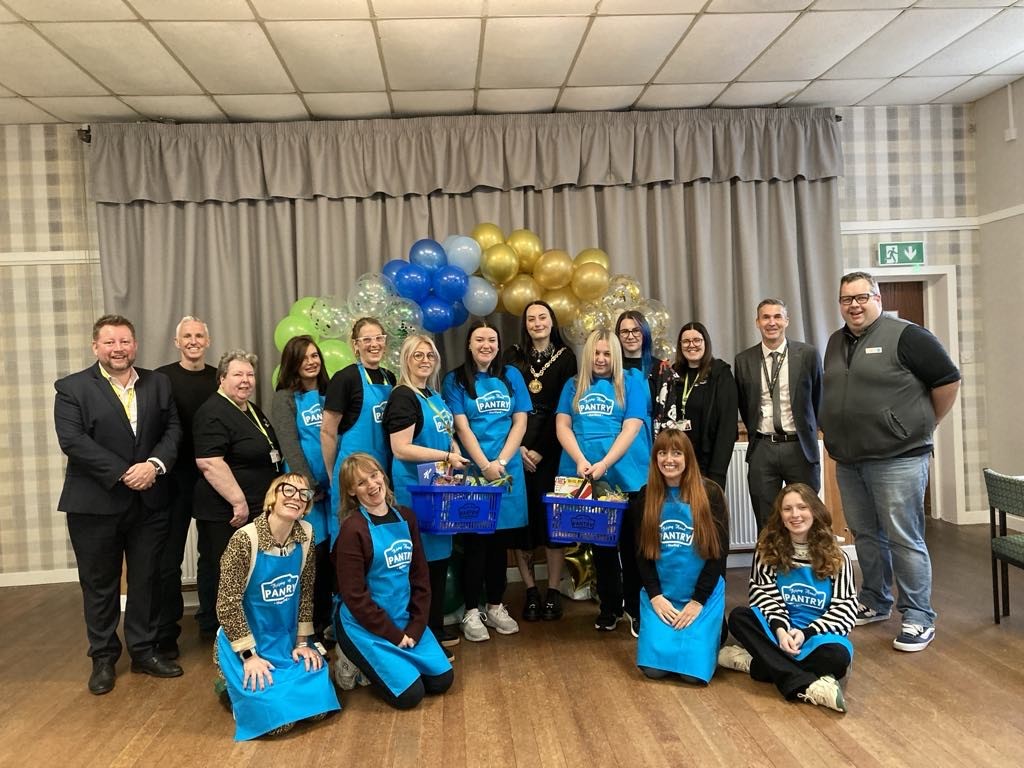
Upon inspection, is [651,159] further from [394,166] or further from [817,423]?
[817,423]

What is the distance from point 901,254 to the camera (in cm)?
575

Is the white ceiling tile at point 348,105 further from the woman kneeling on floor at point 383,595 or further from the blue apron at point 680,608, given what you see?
the blue apron at point 680,608

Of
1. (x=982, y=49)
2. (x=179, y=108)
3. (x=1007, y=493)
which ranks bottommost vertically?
(x=1007, y=493)

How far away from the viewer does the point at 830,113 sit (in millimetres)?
5461

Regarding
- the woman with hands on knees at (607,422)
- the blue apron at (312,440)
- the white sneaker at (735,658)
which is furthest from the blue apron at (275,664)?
the white sneaker at (735,658)

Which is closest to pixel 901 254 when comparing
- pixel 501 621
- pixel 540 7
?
pixel 540 7

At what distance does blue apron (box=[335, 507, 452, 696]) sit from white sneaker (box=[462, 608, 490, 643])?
570 mm

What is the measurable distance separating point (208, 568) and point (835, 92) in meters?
5.07

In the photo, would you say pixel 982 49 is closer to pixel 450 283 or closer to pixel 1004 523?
pixel 1004 523

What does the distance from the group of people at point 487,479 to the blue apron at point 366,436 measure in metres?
0.01

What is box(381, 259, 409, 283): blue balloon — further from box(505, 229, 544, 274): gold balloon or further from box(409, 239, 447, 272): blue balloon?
box(505, 229, 544, 274): gold balloon

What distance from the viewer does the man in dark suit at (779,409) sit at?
12.4ft

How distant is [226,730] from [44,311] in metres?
3.68

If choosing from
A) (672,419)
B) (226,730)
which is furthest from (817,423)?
(226,730)
